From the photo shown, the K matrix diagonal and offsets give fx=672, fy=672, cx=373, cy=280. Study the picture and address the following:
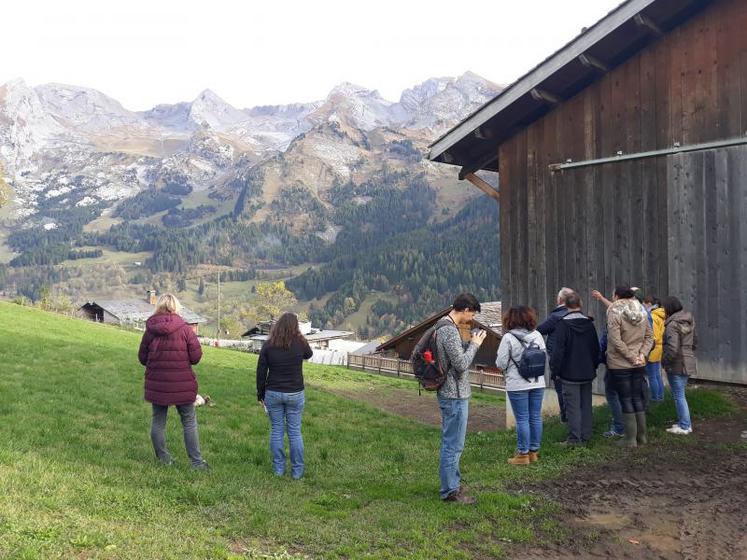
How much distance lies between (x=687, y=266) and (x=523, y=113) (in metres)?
4.19

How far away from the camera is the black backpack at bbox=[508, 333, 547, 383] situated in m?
8.48

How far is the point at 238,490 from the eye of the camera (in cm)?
752

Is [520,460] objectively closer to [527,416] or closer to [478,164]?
[527,416]

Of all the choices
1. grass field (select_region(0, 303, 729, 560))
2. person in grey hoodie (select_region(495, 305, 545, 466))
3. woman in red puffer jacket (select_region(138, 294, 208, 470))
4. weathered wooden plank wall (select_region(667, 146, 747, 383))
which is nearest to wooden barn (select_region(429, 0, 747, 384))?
weathered wooden plank wall (select_region(667, 146, 747, 383))

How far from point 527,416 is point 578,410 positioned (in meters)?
1.10

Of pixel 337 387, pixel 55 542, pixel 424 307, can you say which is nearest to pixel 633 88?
pixel 55 542

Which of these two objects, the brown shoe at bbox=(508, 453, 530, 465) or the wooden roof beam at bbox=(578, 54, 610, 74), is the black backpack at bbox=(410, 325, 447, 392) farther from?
the wooden roof beam at bbox=(578, 54, 610, 74)

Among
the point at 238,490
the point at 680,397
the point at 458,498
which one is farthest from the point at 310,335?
the point at 458,498

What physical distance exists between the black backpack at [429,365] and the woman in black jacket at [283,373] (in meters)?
1.66

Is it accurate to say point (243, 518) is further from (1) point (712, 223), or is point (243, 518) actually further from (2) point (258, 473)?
(1) point (712, 223)

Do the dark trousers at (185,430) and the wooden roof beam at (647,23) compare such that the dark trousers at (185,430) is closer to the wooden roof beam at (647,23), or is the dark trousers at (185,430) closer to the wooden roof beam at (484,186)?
the wooden roof beam at (484,186)

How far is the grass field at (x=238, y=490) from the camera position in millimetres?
5867

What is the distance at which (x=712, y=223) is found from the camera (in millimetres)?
10242

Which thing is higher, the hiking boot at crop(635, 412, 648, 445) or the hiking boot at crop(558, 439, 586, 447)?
the hiking boot at crop(635, 412, 648, 445)
